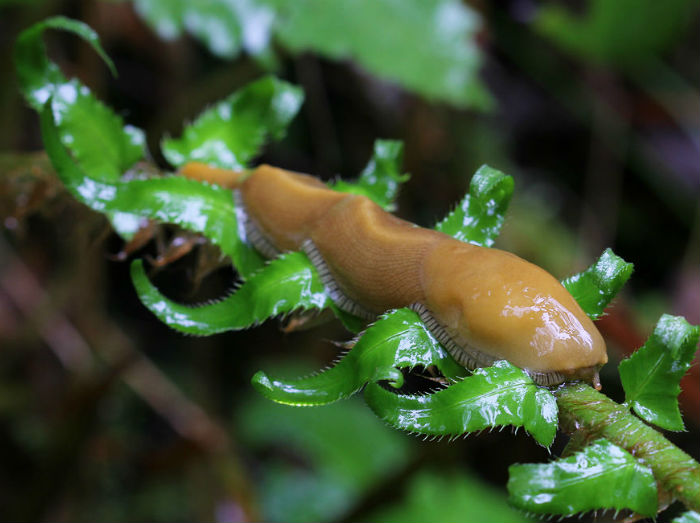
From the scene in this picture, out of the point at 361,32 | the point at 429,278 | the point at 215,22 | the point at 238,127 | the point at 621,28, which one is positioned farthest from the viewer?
the point at 621,28

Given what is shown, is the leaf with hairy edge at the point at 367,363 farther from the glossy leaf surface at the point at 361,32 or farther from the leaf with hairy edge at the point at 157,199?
the glossy leaf surface at the point at 361,32

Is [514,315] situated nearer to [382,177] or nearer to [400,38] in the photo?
[382,177]

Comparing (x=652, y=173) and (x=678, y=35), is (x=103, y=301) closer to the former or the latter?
(x=652, y=173)

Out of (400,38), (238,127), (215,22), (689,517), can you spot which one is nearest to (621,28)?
(400,38)

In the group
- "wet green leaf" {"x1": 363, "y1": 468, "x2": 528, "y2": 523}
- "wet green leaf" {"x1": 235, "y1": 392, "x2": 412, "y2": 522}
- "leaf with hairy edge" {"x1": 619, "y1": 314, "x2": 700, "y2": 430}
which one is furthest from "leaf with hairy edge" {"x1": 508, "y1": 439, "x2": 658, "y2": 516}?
"wet green leaf" {"x1": 235, "y1": 392, "x2": 412, "y2": 522}

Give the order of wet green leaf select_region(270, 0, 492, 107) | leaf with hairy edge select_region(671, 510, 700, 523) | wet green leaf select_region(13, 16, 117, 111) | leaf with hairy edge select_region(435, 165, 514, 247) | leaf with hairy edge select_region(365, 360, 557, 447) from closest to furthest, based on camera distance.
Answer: leaf with hairy edge select_region(671, 510, 700, 523) → leaf with hairy edge select_region(365, 360, 557, 447) → leaf with hairy edge select_region(435, 165, 514, 247) → wet green leaf select_region(13, 16, 117, 111) → wet green leaf select_region(270, 0, 492, 107)

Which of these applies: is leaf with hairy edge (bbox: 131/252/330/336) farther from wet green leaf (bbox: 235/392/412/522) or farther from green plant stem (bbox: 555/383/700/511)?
wet green leaf (bbox: 235/392/412/522)

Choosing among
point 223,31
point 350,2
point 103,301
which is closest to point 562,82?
point 350,2

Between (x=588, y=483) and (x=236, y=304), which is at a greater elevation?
(x=588, y=483)
